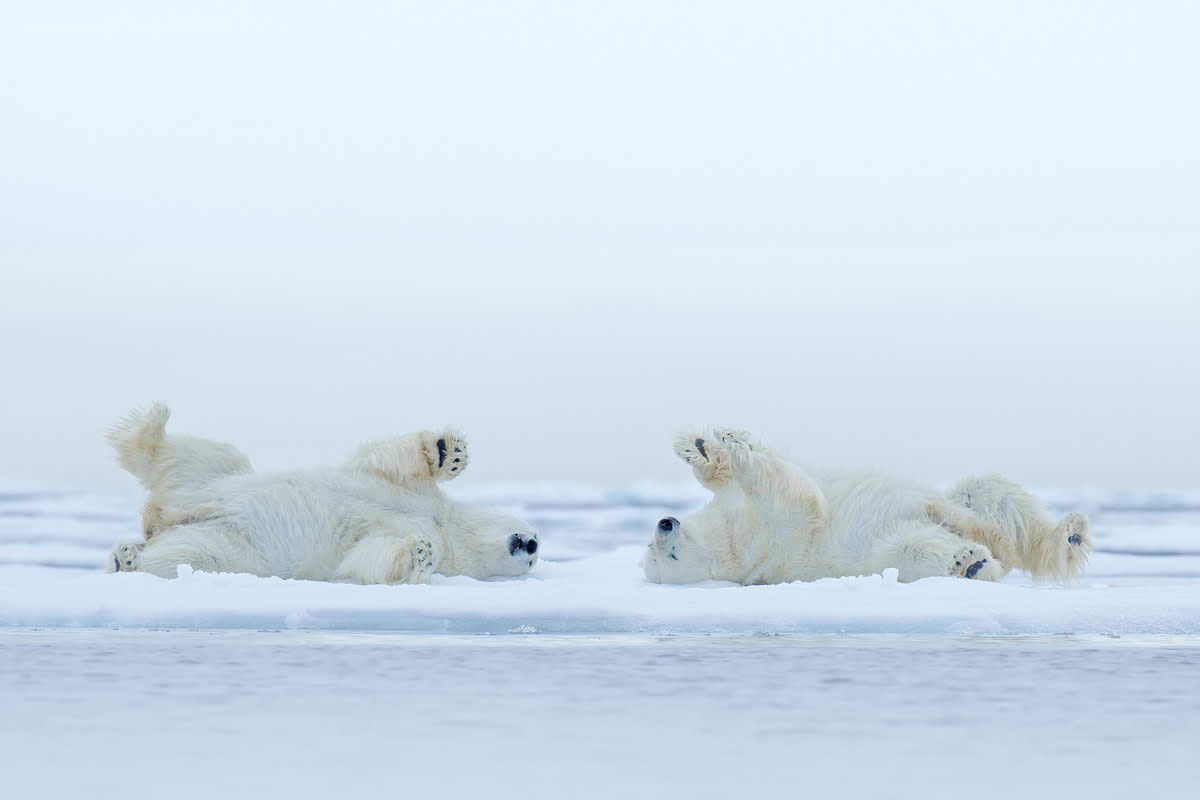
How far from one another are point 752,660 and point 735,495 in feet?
9.92

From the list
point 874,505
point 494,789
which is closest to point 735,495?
point 874,505

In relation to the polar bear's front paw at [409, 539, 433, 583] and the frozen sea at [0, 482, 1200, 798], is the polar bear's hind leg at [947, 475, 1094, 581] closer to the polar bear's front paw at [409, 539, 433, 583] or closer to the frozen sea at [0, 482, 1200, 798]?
the frozen sea at [0, 482, 1200, 798]

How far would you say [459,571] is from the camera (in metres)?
8.20

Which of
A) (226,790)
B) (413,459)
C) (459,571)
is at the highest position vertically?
(413,459)

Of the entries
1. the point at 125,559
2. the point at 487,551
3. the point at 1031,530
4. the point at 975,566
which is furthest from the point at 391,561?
the point at 1031,530

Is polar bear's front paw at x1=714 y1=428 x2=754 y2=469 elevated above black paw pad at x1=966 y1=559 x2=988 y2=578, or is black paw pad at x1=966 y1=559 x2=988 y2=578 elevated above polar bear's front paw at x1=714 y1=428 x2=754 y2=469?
polar bear's front paw at x1=714 y1=428 x2=754 y2=469

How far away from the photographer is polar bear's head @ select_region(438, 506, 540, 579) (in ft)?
26.9

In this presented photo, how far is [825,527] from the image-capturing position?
7762mm

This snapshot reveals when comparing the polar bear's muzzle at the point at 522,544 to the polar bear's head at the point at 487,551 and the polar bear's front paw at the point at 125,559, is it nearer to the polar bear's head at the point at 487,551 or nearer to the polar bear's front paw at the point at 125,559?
the polar bear's head at the point at 487,551

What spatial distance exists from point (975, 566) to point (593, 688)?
11.1 feet

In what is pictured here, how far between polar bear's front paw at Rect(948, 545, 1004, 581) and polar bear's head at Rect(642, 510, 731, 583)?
1270 mm

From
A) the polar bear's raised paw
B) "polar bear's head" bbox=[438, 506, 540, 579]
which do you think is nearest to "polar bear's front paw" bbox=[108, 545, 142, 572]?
"polar bear's head" bbox=[438, 506, 540, 579]

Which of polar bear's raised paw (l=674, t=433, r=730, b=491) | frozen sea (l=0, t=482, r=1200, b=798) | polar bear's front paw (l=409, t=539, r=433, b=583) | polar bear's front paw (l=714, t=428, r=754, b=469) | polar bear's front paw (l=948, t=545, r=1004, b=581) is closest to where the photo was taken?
frozen sea (l=0, t=482, r=1200, b=798)

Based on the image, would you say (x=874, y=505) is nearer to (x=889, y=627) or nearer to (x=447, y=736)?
(x=889, y=627)
